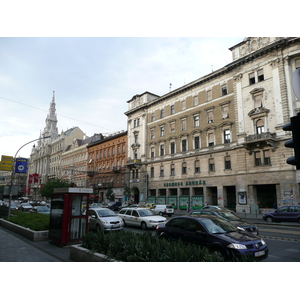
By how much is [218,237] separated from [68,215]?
6.18 meters

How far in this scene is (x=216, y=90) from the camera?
3872 cm

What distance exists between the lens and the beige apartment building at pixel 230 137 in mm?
30188

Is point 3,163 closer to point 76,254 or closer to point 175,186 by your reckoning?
point 76,254

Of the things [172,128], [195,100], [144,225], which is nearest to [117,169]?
[172,128]

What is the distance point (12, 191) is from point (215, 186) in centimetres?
2609

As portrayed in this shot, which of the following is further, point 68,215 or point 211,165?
point 211,165

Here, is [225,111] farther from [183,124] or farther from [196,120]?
[183,124]

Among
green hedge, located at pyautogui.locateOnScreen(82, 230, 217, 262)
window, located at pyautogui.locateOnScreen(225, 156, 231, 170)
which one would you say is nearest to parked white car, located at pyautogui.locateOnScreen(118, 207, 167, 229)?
green hedge, located at pyautogui.locateOnScreen(82, 230, 217, 262)

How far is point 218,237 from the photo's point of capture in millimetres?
8086

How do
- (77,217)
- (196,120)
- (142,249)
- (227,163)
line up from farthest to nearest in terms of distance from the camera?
1. (196,120)
2. (227,163)
3. (77,217)
4. (142,249)

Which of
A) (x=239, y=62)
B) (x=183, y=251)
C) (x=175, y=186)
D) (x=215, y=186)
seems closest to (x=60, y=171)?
(x=175, y=186)

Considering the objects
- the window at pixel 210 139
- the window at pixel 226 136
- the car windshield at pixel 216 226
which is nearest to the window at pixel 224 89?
the window at pixel 226 136

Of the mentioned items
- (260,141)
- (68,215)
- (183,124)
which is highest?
(183,124)

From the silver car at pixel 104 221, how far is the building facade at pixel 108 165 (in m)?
36.5
